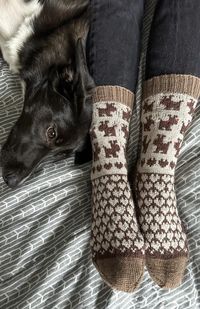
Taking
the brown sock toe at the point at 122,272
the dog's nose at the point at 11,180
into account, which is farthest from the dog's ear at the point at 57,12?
the brown sock toe at the point at 122,272

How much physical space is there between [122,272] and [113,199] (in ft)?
0.66

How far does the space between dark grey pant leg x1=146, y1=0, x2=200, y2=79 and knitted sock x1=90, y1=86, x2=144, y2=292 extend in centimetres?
14

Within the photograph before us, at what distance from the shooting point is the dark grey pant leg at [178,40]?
55.1 inches

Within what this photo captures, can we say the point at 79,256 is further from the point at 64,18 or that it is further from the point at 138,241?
the point at 64,18

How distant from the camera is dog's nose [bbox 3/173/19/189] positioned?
1.38 m

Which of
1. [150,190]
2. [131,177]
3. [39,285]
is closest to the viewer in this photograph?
[39,285]

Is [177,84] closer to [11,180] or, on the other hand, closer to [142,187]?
[142,187]

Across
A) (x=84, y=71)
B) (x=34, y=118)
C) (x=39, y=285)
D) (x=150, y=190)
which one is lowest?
(x=39, y=285)

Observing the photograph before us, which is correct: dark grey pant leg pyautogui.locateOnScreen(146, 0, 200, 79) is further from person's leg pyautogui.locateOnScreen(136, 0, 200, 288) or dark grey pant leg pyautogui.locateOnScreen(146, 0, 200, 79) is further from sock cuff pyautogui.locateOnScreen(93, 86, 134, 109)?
sock cuff pyautogui.locateOnScreen(93, 86, 134, 109)

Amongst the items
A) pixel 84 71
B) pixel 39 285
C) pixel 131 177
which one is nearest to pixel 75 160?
pixel 131 177

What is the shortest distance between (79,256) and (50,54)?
0.62 metres

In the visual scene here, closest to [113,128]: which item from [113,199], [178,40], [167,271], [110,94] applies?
[110,94]

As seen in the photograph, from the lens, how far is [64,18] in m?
1.55

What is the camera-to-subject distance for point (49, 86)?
144 centimetres
